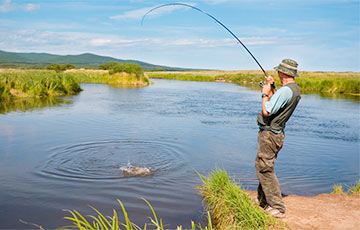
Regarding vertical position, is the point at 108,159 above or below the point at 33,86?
below

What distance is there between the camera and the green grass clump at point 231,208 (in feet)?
13.1

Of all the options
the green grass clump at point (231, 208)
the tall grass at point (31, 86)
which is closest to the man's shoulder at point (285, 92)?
the green grass clump at point (231, 208)

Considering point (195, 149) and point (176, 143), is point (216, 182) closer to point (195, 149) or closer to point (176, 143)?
point (195, 149)

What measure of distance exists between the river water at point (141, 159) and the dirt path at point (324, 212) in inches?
36.3

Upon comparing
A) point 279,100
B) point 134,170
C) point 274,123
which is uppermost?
point 279,100

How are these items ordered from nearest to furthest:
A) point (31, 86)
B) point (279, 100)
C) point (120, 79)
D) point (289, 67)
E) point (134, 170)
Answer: point (279, 100) < point (289, 67) < point (134, 170) < point (31, 86) < point (120, 79)

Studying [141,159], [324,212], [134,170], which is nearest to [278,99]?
[324,212]

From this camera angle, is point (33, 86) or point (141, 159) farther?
point (33, 86)

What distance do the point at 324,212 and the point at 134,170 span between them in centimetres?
360

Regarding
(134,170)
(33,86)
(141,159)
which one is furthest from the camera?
(33,86)

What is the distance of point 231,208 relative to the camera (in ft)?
14.5

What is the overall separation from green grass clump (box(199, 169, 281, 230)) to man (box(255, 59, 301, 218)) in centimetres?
24

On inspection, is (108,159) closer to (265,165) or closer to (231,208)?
(231,208)

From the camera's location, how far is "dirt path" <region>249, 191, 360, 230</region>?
4117 millimetres
